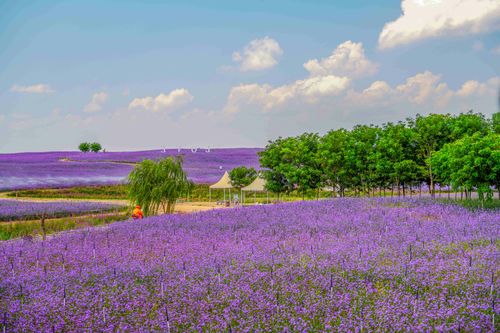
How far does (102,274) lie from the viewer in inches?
370

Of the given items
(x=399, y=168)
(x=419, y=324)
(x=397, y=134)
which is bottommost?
(x=419, y=324)

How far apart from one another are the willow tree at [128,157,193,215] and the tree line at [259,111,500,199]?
430 inches

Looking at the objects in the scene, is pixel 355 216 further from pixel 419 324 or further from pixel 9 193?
pixel 9 193

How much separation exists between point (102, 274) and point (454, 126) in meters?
23.4

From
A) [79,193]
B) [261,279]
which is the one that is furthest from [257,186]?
[261,279]

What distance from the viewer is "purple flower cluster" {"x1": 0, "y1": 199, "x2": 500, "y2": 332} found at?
6.82 metres

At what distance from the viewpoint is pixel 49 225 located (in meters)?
21.2

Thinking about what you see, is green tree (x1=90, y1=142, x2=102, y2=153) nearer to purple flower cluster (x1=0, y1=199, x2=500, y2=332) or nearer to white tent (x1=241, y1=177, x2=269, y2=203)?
white tent (x1=241, y1=177, x2=269, y2=203)

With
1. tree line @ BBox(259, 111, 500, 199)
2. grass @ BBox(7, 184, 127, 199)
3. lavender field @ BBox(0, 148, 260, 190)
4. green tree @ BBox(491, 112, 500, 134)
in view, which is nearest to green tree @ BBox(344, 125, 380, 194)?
tree line @ BBox(259, 111, 500, 199)

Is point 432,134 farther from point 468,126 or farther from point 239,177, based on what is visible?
point 239,177

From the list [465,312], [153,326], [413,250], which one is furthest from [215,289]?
[413,250]

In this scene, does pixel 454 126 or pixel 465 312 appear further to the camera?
pixel 454 126

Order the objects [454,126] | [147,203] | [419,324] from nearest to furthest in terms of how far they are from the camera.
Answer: [419,324] → [147,203] → [454,126]

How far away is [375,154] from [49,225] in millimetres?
17691
